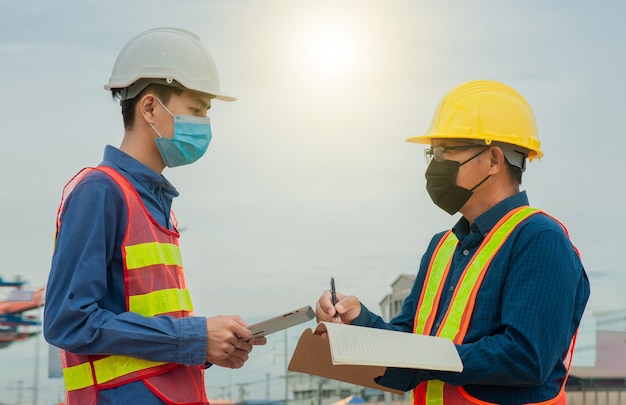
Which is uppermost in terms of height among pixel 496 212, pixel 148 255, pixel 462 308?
pixel 496 212

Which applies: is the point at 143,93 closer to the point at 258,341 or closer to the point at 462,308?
the point at 258,341

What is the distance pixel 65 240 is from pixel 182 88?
973 millimetres

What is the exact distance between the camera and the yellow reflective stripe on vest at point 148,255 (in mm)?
3992

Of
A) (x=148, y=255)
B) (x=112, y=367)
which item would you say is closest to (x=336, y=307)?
(x=148, y=255)

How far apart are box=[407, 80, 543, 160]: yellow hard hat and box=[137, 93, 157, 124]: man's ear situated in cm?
150

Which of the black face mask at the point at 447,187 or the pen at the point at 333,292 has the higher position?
the black face mask at the point at 447,187

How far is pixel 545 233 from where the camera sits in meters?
4.27

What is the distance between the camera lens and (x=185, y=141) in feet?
14.3

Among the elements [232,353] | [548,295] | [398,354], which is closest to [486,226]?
[548,295]

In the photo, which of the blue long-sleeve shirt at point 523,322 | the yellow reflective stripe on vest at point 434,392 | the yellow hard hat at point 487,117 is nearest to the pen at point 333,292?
the blue long-sleeve shirt at point 523,322

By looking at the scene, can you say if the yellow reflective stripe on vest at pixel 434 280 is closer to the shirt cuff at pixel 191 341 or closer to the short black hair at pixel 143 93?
the shirt cuff at pixel 191 341

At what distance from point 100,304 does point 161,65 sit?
118 cm

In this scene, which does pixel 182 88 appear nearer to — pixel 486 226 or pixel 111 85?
pixel 111 85

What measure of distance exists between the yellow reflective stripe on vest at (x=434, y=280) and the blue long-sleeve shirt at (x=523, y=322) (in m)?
0.16
